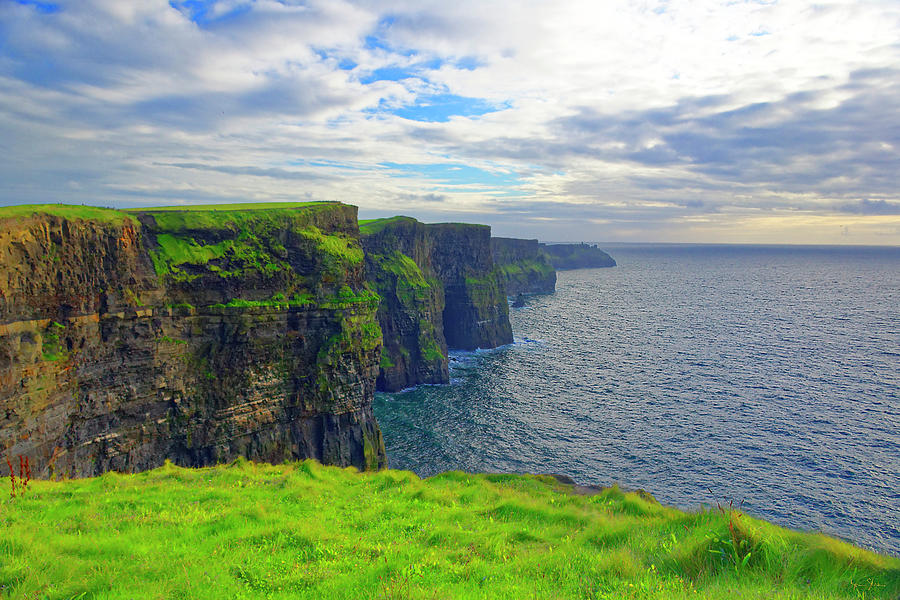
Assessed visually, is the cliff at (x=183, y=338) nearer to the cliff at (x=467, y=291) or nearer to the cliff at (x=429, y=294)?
the cliff at (x=429, y=294)

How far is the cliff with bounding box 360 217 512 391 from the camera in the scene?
77.5 m

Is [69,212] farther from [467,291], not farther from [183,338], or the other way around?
[467,291]

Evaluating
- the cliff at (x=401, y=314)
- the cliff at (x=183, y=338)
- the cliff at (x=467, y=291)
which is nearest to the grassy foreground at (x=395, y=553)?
the cliff at (x=183, y=338)

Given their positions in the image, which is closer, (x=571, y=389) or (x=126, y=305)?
(x=126, y=305)

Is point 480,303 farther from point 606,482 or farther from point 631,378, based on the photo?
point 606,482

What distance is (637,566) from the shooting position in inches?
384

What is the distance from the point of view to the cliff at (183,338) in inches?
1085

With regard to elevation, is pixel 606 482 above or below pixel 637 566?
below

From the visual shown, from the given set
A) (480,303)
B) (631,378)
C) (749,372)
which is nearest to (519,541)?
(631,378)

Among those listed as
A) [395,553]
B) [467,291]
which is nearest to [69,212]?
[395,553]

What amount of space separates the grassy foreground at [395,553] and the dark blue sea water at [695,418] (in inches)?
1290

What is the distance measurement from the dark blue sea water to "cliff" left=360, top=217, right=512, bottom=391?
4847 mm

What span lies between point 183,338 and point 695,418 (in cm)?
5726

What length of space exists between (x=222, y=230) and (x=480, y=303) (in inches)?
Answer: 2817
